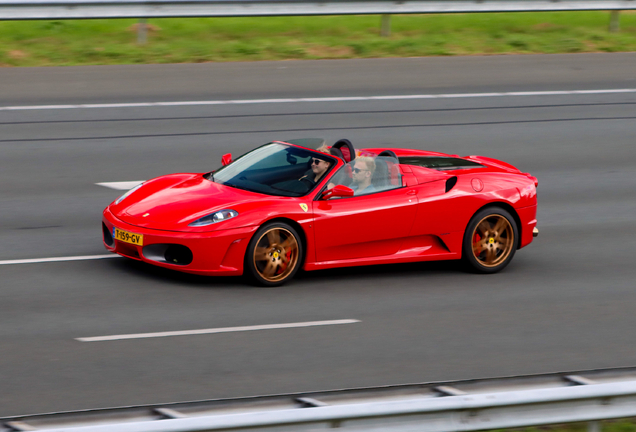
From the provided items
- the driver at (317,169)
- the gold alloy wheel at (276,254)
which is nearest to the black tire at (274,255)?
the gold alloy wheel at (276,254)

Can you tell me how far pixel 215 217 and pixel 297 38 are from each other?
12549 millimetres

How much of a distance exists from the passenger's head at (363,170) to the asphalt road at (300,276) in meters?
0.96

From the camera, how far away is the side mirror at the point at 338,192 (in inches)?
348

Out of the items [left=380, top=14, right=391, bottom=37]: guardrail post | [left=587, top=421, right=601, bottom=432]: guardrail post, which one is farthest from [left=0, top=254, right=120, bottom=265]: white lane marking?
[left=380, top=14, right=391, bottom=37]: guardrail post

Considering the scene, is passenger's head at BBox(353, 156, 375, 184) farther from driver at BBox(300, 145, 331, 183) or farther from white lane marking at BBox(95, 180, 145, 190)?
white lane marking at BBox(95, 180, 145, 190)

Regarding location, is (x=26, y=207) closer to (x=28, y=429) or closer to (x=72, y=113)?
(x=72, y=113)

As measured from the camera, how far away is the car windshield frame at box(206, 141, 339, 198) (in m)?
8.98

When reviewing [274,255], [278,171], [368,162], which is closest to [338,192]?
[368,162]

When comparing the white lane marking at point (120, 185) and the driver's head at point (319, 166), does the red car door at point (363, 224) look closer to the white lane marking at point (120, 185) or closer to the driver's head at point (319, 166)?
the driver's head at point (319, 166)

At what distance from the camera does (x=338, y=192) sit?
884 centimetres

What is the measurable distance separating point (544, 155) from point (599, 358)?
7464mm

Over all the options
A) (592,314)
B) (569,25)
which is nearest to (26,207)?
(592,314)

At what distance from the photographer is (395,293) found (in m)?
8.80

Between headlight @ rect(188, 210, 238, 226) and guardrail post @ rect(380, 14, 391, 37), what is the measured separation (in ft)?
43.0
